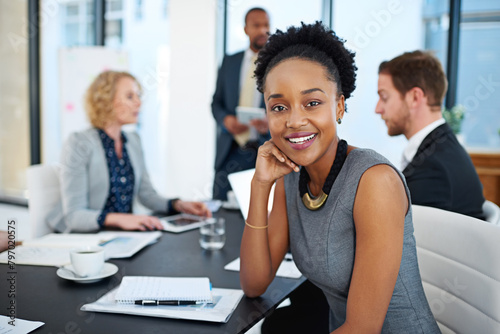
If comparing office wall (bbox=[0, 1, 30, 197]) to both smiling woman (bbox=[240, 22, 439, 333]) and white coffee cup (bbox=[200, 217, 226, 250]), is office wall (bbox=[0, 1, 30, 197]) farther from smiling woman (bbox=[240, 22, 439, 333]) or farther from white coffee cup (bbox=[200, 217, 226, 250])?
smiling woman (bbox=[240, 22, 439, 333])

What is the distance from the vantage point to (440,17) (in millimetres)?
4316

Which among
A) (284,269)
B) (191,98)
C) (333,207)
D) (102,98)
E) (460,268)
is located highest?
(191,98)

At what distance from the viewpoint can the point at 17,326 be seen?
101 centimetres

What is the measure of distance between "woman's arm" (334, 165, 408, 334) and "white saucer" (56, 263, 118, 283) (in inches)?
26.8

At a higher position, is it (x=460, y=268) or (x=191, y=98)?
(x=191, y=98)

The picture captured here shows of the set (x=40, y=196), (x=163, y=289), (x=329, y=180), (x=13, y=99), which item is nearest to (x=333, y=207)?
(x=329, y=180)

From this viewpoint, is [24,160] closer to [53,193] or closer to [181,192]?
[181,192]

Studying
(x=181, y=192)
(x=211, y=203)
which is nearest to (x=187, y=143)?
(x=181, y=192)

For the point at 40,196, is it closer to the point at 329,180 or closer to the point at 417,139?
the point at 329,180

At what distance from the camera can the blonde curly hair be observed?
2428mm

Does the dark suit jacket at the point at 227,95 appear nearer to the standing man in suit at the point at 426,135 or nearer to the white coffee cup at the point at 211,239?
the standing man in suit at the point at 426,135

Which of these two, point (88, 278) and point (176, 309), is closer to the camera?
point (176, 309)

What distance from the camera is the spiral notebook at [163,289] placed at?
45.8 inches

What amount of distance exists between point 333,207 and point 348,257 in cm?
13
